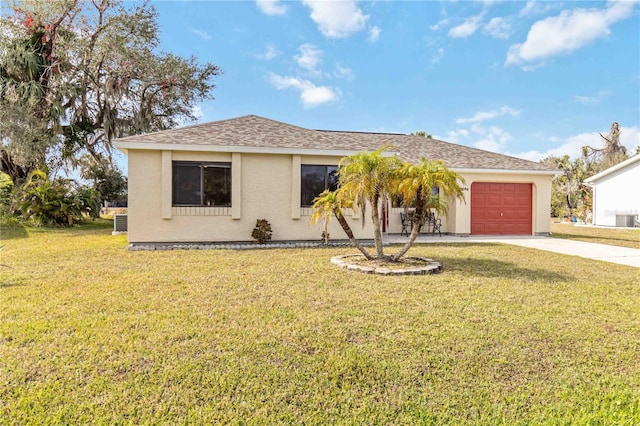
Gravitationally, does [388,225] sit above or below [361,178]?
below

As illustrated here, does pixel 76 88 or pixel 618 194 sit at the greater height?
pixel 76 88

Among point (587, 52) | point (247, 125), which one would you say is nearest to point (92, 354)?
point (247, 125)

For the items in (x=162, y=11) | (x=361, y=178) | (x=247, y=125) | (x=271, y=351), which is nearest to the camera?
(x=271, y=351)

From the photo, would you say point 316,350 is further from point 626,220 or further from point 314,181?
point 626,220

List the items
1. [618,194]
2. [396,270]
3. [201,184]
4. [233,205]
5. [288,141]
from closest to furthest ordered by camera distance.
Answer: [396,270] < [201,184] < [233,205] < [288,141] < [618,194]

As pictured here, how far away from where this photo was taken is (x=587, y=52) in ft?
48.0

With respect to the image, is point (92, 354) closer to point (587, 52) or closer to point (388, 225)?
point (388, 225)

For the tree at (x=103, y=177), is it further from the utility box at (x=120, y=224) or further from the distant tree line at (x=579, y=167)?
the distant tree line at (x=579, y=167)

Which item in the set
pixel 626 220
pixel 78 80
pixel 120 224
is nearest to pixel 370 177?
pixel 120 224

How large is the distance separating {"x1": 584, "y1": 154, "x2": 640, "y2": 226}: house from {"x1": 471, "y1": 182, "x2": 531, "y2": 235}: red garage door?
10.6 m

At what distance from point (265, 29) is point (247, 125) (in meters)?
5.66

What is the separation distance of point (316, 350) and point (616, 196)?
2566cm

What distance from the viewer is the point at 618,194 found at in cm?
2111

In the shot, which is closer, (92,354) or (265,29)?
(92,354)
